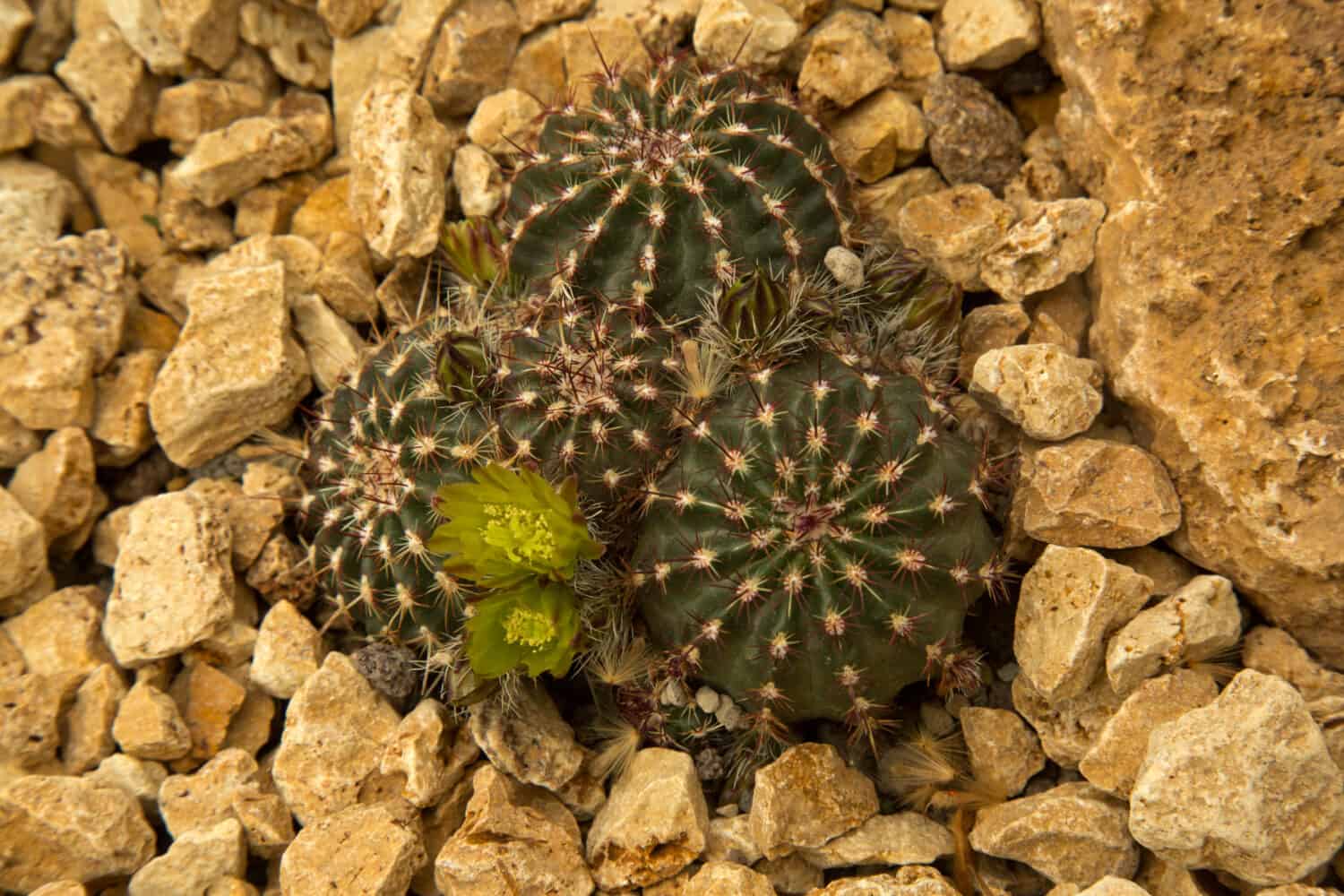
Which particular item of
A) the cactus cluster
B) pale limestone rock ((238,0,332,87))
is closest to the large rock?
the cactus cluster

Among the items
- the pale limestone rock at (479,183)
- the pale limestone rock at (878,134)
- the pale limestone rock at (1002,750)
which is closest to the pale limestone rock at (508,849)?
the pale limestone rock at (1002,750)

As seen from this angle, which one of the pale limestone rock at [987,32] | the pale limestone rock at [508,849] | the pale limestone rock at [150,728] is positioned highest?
the pale limestone rock at [987,32]

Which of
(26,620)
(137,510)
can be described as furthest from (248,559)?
(26,620)

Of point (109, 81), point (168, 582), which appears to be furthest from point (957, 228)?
point (109, 81)

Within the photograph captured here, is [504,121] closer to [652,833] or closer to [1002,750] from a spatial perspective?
[652,833]

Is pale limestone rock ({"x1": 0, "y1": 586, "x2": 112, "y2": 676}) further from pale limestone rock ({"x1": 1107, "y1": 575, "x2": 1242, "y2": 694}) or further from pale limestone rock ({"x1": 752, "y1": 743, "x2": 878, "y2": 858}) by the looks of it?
pale limestone rock ({"x1": 1107, "y1": 575, "x2": 1242, "y2": 694})

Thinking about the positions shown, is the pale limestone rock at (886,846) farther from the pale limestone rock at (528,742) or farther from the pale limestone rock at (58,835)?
the pale limestone rock at (58,835)
